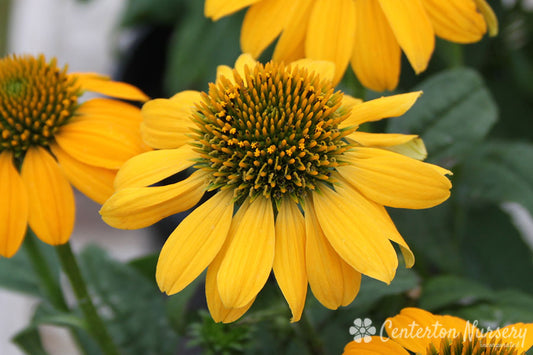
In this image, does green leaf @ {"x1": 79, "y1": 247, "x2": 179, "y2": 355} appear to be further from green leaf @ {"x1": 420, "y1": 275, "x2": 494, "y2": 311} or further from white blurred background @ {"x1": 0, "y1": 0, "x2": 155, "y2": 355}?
white blurred background @ {"x1": 0, "y1": 0, "x2": 155, "y2": 355}

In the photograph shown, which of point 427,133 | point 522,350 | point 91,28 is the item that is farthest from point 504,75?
point 91,28

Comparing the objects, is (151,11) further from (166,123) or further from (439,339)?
(439,339)

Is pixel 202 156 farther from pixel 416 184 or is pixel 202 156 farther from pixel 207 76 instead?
pixel 207 76

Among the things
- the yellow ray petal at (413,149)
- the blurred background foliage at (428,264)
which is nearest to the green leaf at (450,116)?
the blurred background foliage at (428,264)

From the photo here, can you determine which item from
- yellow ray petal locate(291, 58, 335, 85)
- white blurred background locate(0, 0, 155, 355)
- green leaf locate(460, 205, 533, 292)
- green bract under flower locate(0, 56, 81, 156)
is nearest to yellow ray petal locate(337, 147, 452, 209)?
yellow ray petal locate(291, 58, 335, 85)

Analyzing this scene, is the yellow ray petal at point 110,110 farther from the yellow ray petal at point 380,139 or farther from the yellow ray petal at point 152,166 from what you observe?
the yellow ray petal at point 380,139

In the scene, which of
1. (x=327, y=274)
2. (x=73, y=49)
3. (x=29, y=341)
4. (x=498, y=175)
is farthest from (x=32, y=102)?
(x=73, y=49)
